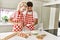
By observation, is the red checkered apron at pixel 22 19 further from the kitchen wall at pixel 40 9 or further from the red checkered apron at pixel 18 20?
the kitchen wall at pixel 40 9

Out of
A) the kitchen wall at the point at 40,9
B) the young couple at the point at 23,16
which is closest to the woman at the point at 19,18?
the young couple at the point at 23,16

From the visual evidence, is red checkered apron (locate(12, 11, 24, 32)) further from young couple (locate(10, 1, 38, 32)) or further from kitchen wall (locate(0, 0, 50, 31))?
kitchen wall (locate(0, 0, 50, 31))

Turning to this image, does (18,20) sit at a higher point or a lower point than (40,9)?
lower

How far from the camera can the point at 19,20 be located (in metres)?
0.61

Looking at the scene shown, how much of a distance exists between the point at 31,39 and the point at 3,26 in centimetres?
72

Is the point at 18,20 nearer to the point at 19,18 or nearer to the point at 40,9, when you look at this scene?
the point at 19,18

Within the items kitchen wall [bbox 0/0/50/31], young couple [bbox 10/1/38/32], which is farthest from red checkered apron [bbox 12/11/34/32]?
kitchen wall [bbox 0/0/50/31]

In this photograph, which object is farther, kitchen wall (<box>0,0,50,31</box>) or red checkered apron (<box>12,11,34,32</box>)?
kitchen wall (<box>0,0,50,31</box>)

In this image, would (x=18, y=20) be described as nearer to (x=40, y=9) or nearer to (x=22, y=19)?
(x=22, y=19)

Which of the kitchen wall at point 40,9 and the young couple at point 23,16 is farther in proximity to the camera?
the kitchen wall at point 40,9

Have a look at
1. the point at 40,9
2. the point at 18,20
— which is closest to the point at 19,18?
the point at 18,20

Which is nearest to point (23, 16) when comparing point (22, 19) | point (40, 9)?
point (22, 19)

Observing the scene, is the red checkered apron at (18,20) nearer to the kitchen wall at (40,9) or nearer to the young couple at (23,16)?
the young couple at (23,16)

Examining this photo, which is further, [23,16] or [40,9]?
[40,9]
